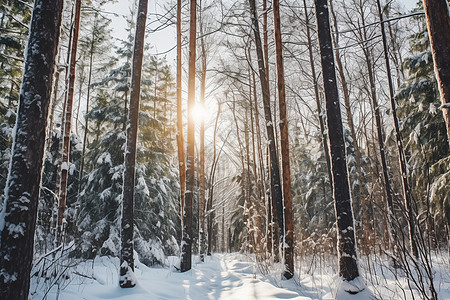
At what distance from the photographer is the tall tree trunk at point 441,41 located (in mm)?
3173

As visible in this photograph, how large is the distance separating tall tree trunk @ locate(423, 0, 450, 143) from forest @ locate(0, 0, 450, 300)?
0.01m

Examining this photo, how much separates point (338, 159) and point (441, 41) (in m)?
2.23

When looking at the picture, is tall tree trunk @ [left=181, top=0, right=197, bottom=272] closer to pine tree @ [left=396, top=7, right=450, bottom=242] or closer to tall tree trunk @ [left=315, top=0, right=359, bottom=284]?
tall tree trunk @ [left=315, top=0, right=359, bottom=284]

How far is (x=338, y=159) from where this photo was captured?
15.8 ft

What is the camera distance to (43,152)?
2.95m

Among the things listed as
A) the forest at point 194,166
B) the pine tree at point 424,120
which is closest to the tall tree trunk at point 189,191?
the forest at point 194,166

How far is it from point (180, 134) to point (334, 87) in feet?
22.4

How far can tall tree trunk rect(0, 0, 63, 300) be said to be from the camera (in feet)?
8.34

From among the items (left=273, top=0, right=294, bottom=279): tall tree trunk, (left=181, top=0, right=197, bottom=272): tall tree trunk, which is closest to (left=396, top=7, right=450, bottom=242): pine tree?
(left=273, top=0, right=294, bottom=279): tall tree trunk

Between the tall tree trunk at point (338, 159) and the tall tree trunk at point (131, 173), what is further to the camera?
the tall tree trunk at point (131, 173)

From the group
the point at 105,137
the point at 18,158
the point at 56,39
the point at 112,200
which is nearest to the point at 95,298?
the point at 18,158

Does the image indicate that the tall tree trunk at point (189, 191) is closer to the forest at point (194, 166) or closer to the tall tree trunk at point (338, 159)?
the forest at point (194, 166)

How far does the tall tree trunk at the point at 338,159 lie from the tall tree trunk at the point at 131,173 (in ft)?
12.7

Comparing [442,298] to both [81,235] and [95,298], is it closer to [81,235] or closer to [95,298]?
[95,298]
